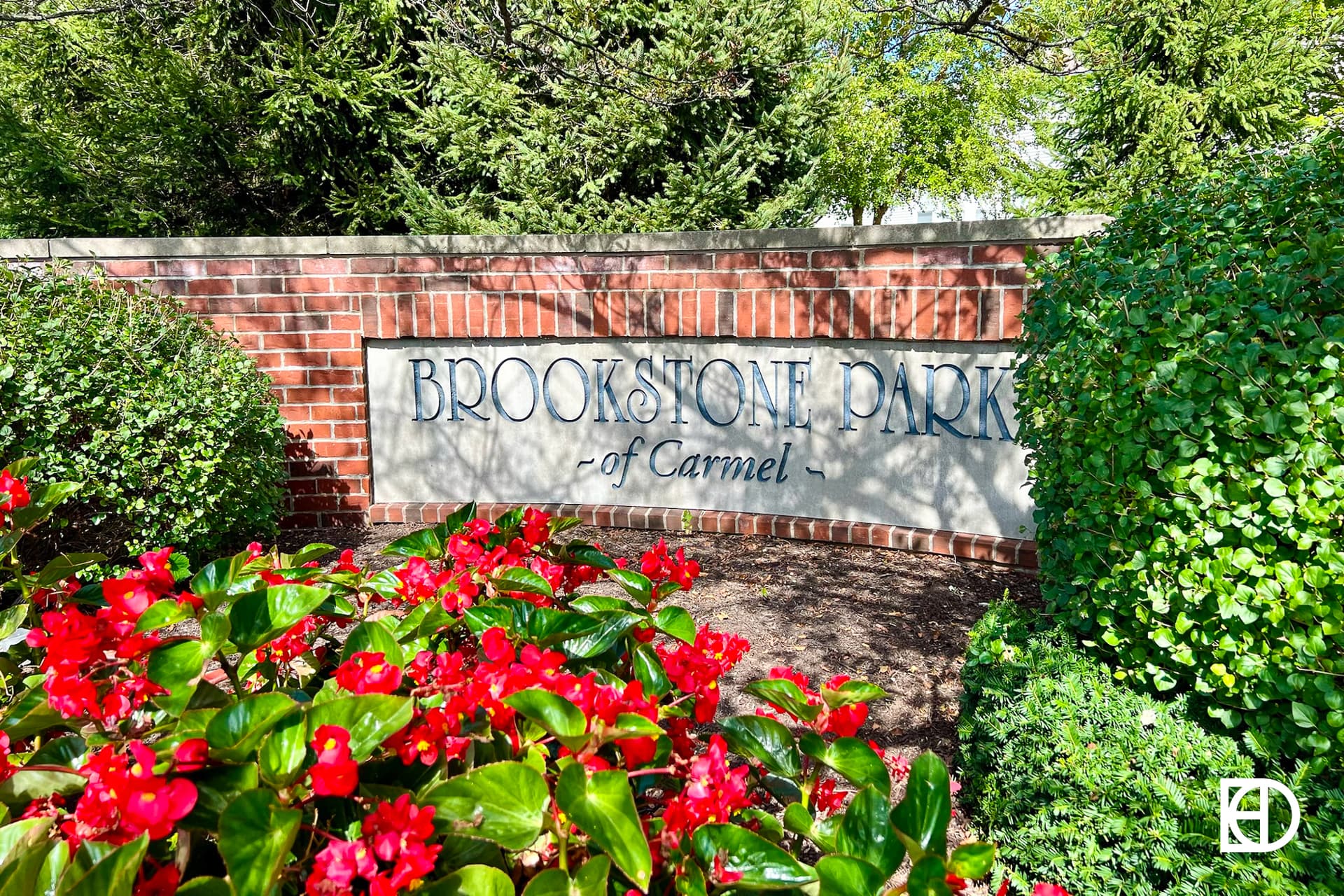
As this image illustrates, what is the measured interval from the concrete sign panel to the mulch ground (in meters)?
0.30

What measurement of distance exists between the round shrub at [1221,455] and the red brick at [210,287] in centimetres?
462

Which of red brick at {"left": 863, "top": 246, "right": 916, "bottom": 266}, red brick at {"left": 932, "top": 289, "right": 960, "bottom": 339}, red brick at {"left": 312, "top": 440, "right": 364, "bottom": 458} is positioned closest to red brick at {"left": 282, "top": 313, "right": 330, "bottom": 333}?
red brick at {"left": 312, "top": 440, "right": 364, "bottom": 458}

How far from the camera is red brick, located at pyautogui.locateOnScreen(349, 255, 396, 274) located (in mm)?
5352

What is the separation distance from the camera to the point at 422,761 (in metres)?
1.20

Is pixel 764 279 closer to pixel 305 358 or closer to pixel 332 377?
pixel 332 377

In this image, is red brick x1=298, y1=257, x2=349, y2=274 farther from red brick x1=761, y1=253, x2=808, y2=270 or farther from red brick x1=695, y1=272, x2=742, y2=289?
red brick x1=761, y1=253, x2=808, y2=270

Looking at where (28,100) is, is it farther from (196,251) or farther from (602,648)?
(602,648)

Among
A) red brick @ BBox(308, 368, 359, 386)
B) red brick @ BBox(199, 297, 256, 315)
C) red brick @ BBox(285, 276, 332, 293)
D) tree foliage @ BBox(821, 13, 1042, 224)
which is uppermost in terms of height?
tree foliage @ BBox(821, 13, 1042, 224)

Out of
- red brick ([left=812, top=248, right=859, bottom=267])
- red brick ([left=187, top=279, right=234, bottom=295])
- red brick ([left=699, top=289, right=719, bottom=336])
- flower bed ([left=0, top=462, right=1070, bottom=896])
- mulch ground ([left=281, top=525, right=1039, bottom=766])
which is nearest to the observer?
flower bed ([left=0, top=462, right=1070, bottom=896])

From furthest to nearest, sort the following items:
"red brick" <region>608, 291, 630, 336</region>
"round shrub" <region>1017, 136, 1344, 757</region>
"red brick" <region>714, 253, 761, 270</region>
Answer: "red brick" <region>608, 291, 630, 336</region>, "red brick" <region>714, 253, 761, 270</region>, "round shrub" <region>1017, 136, 1344, 757</region>

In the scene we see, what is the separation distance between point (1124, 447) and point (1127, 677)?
620 mm

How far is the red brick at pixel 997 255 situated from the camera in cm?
444

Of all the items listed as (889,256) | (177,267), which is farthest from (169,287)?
(889,256)

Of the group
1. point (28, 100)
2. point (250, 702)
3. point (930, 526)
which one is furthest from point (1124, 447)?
point (28, 100)
